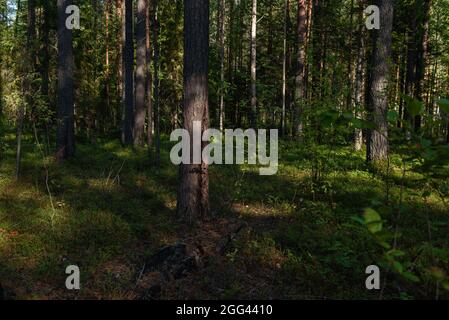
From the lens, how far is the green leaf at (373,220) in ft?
7.37

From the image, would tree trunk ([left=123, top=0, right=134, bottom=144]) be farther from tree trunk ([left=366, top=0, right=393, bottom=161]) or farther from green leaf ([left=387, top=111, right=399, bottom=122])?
green leaf ([left=387, top=111, right=399, bottom=122])

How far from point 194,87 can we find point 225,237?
2955 millimetres

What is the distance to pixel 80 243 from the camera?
7.14 m

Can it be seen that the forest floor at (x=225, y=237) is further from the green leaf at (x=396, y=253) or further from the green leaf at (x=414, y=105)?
the green leaf at (x=414, y=105)

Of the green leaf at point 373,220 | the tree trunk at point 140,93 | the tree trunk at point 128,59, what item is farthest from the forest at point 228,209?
the tree trunk at point 128,59

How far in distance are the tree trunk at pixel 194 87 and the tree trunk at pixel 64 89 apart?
7.50 m

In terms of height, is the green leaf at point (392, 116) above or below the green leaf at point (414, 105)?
below

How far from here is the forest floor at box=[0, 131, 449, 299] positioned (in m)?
5.66

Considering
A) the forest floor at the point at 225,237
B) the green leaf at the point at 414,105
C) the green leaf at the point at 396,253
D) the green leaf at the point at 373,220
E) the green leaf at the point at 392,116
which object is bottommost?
the forest floor at the point at 225,237

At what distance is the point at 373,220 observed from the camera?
225 centimetres

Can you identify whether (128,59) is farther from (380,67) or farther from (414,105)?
(414,105)

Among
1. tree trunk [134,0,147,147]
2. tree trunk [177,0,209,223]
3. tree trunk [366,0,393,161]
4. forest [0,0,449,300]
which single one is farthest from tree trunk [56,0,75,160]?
tree trunk [366,0,393,161]
